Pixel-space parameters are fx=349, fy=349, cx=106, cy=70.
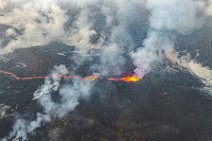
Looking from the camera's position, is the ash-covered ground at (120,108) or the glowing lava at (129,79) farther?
the glowing lava at (129,79)

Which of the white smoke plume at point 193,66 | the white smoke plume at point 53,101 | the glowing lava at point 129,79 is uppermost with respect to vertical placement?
the white smoke plume at point 193,66

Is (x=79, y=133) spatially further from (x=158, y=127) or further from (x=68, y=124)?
(x=158, y=127)

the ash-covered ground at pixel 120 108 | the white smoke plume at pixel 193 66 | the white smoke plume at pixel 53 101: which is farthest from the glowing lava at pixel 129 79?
the white smoke plume at pixel 193 66

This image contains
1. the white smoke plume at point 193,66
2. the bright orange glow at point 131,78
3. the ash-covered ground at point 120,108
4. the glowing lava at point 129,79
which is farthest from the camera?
the white smoke plume at point 193,66

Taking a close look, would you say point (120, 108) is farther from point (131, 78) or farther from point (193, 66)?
point (193, 66)

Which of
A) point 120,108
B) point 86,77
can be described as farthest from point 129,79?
point 120,108

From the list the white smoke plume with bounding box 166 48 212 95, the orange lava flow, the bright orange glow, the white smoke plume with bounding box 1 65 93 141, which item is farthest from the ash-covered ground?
the white smoke plume with bounding box 166 48 212 95

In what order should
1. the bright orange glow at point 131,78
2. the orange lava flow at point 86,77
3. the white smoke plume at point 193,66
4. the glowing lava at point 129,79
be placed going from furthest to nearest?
1. the white smoke plume at point 193,66
2. the bright orange glow at point 131,78
3. the glowing lava at point 129,79
4. the orange lava flow at point 86,77

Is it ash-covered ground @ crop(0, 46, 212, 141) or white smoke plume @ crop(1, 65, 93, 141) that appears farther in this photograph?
ash-covered ground @ crop(0, 46, 212, 141)

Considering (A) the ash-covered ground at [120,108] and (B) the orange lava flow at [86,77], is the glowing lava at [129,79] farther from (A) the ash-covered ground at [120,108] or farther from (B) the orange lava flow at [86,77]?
(A) the ash-covered ground at [120,108]

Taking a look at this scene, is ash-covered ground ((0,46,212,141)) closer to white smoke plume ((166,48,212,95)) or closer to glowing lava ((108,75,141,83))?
glowing lava ((108,75,141,83))
